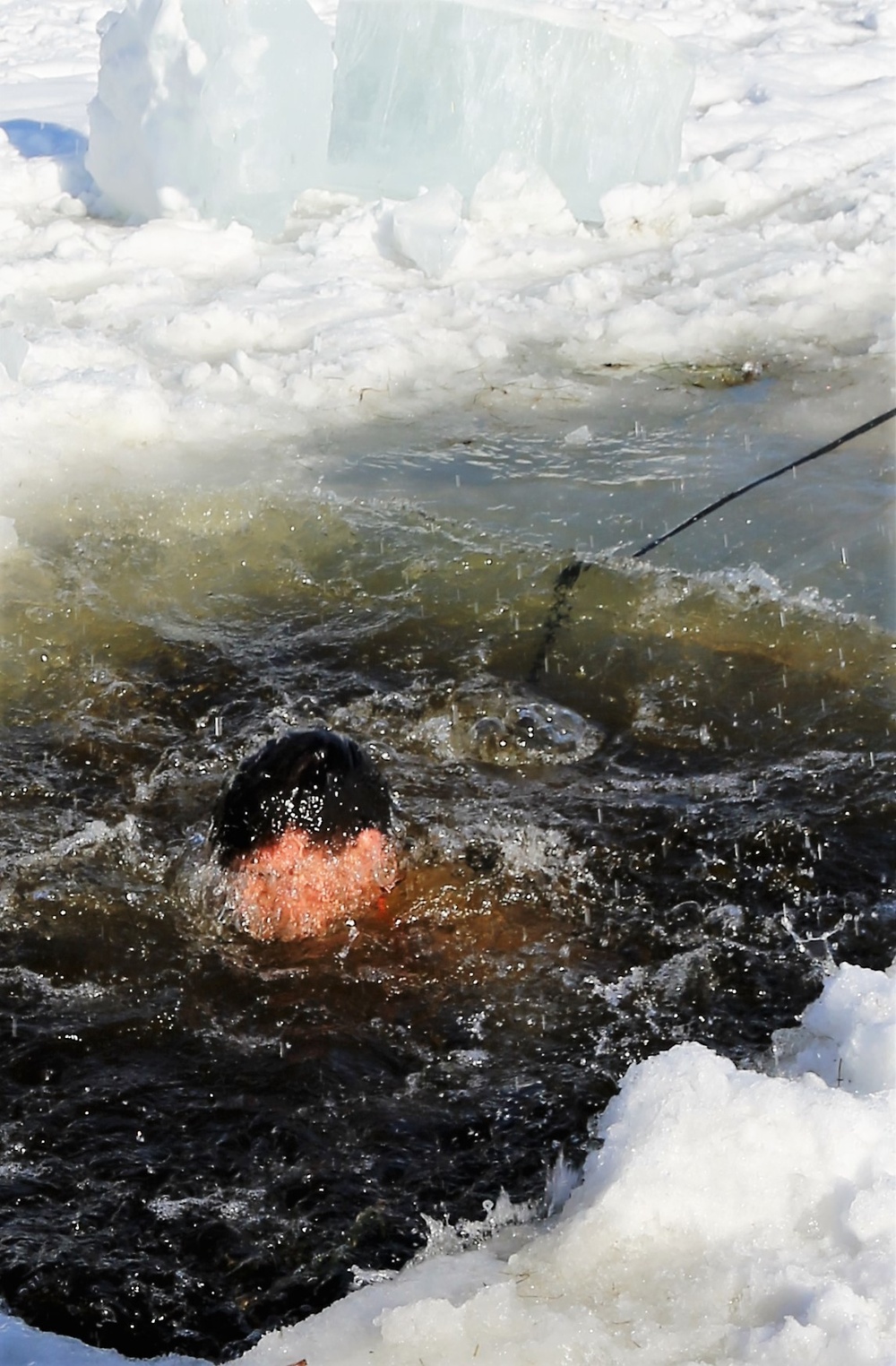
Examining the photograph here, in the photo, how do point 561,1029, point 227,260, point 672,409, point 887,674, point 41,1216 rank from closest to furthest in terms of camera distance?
point 41,1216
point 561,1029
point 887,674
point 672,409
point 227,260

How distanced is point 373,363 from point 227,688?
7.66 feet

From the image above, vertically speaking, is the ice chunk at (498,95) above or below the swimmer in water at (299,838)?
above

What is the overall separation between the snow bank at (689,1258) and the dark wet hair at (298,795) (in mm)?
1148

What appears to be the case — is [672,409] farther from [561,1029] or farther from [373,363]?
[561,1029]

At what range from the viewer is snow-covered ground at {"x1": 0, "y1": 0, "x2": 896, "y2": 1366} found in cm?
247

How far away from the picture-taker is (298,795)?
3695 mm

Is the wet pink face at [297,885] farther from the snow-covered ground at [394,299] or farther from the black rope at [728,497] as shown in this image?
the snow-covered ground at [394,299]

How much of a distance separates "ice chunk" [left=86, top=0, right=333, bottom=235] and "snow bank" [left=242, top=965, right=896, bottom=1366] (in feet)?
20.4

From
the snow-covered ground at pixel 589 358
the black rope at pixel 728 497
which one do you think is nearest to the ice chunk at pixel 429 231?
the snow-covered ground at pixel 589 358

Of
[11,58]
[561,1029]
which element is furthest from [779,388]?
[11,58]

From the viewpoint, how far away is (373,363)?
6574 millimetres

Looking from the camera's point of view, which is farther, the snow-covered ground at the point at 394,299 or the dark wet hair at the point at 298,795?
the snow-covered ground at the point at 394,299

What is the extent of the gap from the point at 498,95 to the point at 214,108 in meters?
1.56

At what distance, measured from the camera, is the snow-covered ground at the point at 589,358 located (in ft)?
8.10
